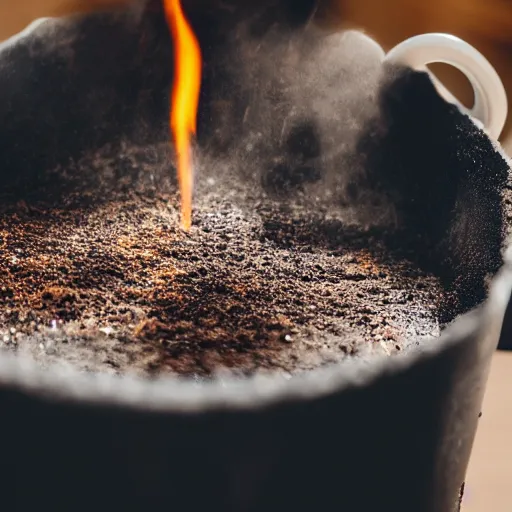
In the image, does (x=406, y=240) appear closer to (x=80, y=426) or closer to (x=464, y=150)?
(x=464, y=150)

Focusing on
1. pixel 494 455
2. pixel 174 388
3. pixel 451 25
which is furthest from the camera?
pixel 451 25

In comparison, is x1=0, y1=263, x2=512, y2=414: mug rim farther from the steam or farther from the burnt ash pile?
the steam

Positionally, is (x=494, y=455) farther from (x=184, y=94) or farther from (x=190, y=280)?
(x=184, y=94)

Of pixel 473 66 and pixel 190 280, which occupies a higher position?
pixel 473 66

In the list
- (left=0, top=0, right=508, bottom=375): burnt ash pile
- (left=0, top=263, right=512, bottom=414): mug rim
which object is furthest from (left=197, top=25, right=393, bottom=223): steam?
(left=0, top=263, right=512, bottom=414): mug rim

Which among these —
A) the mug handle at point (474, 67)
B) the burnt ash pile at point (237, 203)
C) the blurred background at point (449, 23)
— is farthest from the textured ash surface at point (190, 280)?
the blurred background at point (449, 23)

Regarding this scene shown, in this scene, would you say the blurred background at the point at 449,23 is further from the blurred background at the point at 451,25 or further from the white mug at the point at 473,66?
the white mug at the point at 473,66

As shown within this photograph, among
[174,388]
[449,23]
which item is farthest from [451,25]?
[174,388]
